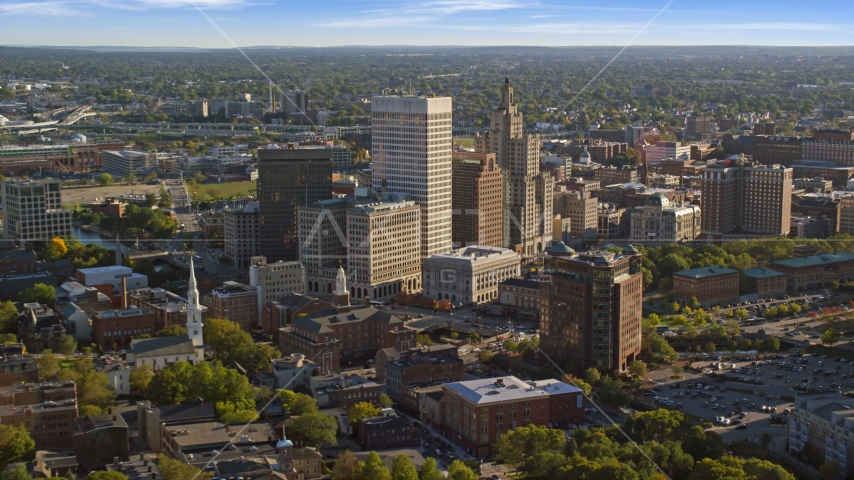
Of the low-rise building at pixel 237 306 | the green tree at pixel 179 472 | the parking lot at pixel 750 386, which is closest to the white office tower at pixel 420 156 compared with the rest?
the low-rise building at pixel 237 306

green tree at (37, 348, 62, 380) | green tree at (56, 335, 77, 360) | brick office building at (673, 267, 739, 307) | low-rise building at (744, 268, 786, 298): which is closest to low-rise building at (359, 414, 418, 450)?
green tree at (37, 348, 62, 380)

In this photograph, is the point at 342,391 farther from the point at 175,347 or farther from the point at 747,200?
the point at 747,200

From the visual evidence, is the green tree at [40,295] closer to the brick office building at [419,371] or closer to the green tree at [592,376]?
the brick office building at [419,371]

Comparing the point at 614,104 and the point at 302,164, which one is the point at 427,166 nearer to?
the point at 302,164

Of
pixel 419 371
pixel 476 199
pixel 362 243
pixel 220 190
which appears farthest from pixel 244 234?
pixel 220 190

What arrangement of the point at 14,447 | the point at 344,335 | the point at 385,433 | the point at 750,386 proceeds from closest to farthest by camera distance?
1. the point at 14,447
2. the point at 385,433
3. the point at 750,386
4. the point at 344,335
